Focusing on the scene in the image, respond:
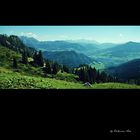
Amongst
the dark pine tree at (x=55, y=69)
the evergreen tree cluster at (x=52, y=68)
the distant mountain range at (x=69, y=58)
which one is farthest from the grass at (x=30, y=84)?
the distant mountain range at (x=69, y=58)

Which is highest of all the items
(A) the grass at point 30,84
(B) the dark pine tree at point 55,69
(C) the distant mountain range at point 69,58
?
(C) the distant mountain range at point 69,58

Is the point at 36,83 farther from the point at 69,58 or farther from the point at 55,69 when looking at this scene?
the point at 69,58

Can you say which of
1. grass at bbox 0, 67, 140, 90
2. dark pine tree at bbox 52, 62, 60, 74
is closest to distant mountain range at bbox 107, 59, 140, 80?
grass at bbox 0, 67, 140, 90

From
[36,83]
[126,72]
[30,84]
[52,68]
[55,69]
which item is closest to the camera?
[30,84]

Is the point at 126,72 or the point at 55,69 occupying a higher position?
the point at 55,69

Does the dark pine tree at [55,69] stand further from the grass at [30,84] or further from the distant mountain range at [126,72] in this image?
the distant mountain range at [126,72]

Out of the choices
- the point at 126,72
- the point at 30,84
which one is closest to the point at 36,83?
the point at 30,84

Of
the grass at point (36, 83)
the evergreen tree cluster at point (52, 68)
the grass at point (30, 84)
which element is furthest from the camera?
the evergreen tree cluster at point (52, 68)

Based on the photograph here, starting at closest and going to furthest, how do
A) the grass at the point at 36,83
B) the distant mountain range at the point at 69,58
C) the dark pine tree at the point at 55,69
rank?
the grass at the point at 36,83 → the dark pine tree at the point at 55,69 → the distant mountain range at the point at 69,58

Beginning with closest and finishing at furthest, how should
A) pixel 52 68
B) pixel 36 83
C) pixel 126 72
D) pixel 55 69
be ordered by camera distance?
pixel 36 83 → pixel 55 69 → pixel 52 68 → pixel 126 72
